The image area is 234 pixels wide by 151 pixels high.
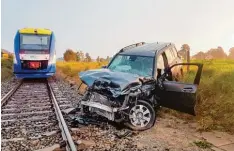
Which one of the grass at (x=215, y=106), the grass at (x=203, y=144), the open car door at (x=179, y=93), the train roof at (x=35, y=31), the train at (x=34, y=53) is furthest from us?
the train roof at (x=35, y=31)

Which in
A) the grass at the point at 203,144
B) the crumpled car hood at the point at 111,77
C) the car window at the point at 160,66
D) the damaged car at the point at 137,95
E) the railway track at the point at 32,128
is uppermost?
the car window at the point at 160,66

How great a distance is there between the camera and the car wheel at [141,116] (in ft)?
22.1

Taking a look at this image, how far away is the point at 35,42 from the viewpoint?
18500 millimetres

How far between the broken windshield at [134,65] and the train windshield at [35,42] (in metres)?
10.4

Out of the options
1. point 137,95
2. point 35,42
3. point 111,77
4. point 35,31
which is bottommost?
point 137,95

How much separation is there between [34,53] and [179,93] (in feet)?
42.5

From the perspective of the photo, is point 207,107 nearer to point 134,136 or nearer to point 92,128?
point 134,136

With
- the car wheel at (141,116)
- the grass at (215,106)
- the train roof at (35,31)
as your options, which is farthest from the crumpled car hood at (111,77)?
the train roof at (35,31)

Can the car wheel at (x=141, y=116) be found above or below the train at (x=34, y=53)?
below

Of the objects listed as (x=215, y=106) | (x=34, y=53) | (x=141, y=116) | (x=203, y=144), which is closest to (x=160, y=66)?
(x=215, y=106)

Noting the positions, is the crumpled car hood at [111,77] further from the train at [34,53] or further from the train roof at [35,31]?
the train roof at [35,31]

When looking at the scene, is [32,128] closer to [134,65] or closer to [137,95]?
[137,95]

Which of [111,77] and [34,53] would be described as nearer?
[111,77]

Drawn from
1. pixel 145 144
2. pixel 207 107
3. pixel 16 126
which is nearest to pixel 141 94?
pixel 145 144
